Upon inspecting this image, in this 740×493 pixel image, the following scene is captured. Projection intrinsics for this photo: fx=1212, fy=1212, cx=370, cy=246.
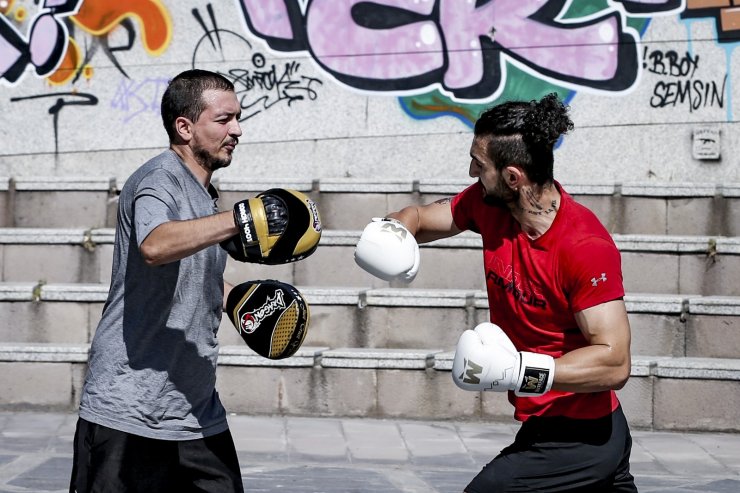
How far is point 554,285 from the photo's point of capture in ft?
13.1

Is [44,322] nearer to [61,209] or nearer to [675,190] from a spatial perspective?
[61,209]

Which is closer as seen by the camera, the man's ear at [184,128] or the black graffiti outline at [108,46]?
the man's ear at [184,128]

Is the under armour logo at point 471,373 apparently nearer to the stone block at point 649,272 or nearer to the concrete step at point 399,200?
the stone block at point 649,272

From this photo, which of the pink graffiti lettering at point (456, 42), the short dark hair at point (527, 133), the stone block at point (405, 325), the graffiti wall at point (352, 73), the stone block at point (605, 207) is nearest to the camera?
the short dark hair at point (527, 133)

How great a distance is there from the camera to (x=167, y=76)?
11.5 m

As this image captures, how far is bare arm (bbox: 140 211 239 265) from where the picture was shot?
3816 millimetres

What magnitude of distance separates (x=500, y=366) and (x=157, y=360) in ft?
3.88

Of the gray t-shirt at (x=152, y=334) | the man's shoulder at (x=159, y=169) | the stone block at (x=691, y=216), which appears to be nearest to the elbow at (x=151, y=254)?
the gray t-shirt at (x=152, y=334)

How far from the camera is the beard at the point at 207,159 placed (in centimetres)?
431

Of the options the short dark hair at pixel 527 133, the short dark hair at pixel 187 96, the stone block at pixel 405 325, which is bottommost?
the stone block at pixel 405 325

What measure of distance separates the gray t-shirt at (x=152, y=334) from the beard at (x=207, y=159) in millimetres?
109

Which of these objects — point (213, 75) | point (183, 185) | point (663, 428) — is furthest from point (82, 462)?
point (663, 428)

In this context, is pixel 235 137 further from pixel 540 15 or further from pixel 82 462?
pixel 540 15

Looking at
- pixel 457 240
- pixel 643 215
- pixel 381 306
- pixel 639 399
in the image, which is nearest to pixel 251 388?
pixel 381 306
